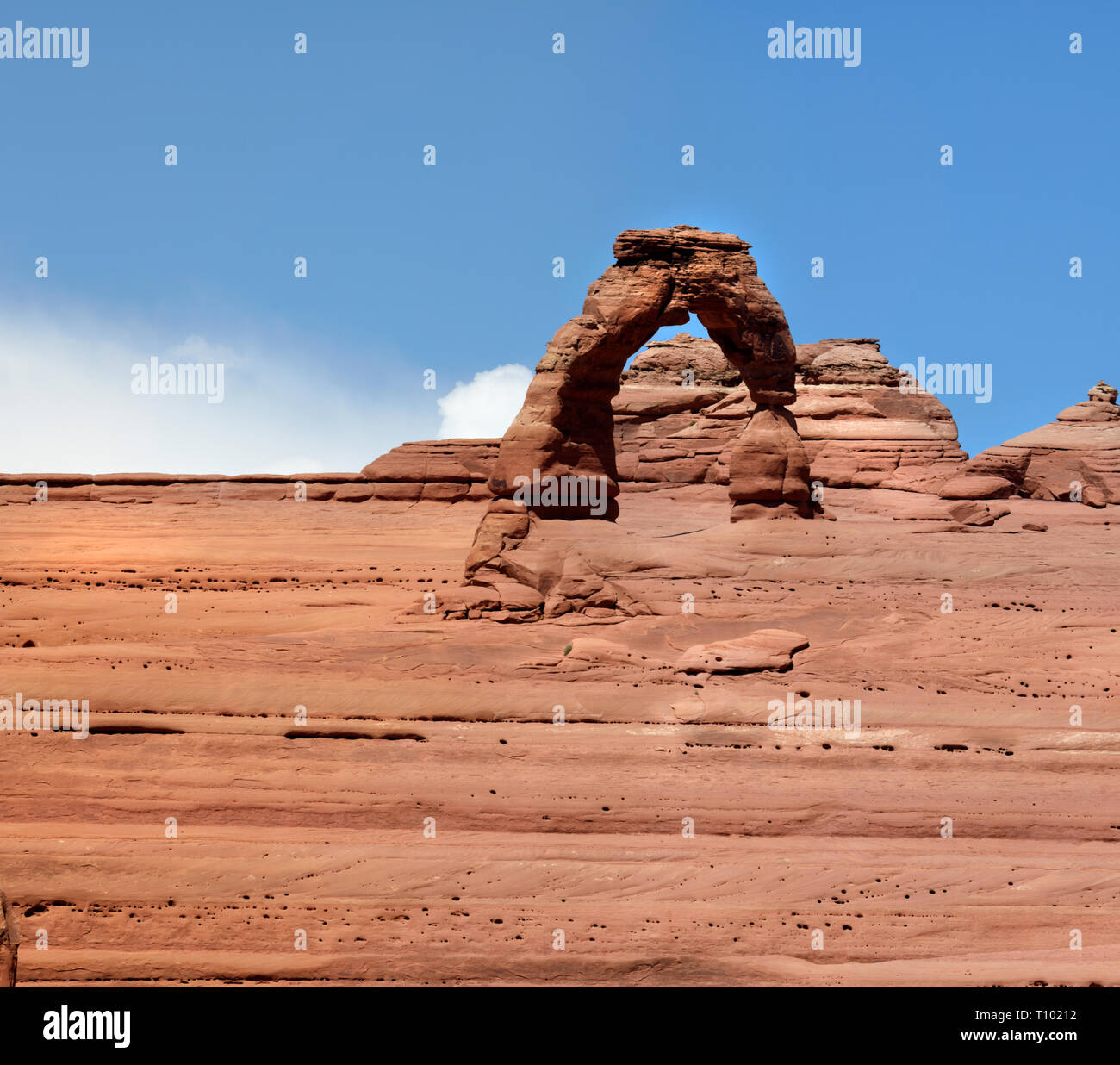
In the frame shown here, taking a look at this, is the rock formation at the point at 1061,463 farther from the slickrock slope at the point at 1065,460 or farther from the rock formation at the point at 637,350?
the rock formation at the point at 637,350

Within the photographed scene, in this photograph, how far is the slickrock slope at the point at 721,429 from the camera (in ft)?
110

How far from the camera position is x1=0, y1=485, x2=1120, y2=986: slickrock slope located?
10.5 metres

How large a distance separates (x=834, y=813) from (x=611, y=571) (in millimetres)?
6876

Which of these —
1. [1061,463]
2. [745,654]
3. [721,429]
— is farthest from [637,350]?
[1061,463]

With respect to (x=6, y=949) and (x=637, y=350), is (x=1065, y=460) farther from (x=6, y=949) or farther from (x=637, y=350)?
(x=6, y=949)

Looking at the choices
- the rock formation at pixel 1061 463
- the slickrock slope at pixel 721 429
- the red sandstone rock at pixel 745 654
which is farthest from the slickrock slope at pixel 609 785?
the slickrock slope at pixel 721 429

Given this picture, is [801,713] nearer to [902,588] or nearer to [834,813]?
[834,813]

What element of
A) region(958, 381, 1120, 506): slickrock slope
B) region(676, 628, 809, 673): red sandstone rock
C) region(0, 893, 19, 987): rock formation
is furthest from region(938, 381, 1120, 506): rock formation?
region(0, 893, 19, 987): rock formation

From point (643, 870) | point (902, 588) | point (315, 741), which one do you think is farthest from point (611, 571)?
point (643, 870)

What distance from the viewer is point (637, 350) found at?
2055 cm

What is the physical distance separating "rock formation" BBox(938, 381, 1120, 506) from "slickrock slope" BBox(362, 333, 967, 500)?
2328 mm

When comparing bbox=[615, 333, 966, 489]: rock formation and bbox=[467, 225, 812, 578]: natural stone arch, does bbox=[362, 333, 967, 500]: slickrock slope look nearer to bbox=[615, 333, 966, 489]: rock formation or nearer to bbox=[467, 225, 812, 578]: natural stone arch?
bbox=[615, 333, 966, 489]: rock formation

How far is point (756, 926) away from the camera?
10.7 m

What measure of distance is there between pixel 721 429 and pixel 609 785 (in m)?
24.1
